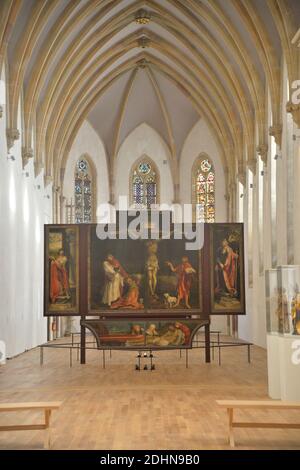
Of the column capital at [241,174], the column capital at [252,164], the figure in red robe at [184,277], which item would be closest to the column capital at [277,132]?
the figure in red robe at [184,277]

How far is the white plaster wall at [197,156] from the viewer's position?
41.2 metres

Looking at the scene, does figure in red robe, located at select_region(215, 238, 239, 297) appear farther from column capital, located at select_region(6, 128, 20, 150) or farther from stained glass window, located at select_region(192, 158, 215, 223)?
stained glass window, located at select_region(192, 158, 215, 223)

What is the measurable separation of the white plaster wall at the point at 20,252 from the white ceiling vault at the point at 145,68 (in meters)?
1.31

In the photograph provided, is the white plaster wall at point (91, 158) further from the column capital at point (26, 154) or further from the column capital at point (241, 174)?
the column capital at point (26, 154)

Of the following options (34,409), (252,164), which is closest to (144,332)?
(34,409)

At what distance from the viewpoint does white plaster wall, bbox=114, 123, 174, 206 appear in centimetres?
4303

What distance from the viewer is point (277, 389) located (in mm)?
14164

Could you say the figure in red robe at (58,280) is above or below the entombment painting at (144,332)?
above

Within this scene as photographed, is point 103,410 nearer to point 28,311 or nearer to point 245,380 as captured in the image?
point 245,380

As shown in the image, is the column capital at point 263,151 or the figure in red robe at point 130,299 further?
the column capital at point 263,151

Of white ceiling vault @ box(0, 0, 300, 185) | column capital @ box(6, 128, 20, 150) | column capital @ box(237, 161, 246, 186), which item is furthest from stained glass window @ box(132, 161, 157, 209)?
column capital @ box(6, 128, 20, 150)

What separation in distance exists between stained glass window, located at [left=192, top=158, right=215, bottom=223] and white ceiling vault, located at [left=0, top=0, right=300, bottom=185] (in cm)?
143
